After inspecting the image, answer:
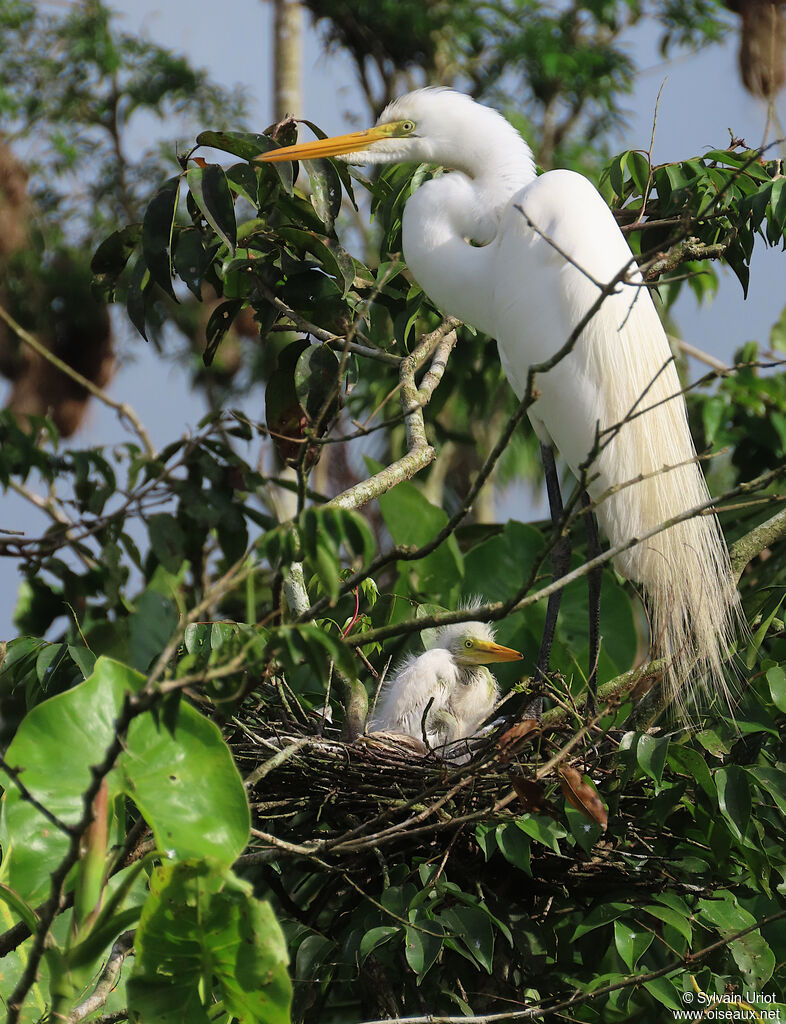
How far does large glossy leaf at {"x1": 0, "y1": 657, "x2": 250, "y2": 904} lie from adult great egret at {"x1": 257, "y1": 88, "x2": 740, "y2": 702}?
1.21 metres

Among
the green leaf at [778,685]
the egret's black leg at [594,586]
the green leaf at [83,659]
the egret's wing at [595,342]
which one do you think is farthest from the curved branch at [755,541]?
the green leaf at [83,659]

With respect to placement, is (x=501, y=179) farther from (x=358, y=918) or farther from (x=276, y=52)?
(x=276, y=52)

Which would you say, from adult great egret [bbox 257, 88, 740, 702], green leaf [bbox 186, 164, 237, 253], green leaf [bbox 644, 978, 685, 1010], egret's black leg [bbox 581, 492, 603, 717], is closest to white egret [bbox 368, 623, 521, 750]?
egret's black leg [bbox 581, 492, 603, 717]

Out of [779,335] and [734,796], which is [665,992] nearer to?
[734,796]

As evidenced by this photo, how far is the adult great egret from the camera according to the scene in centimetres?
226

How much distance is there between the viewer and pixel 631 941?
5.44 ft

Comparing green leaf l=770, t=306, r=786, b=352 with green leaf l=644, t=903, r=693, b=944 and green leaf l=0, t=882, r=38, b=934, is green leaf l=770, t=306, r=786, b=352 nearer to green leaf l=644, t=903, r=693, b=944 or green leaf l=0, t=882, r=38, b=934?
green leaf l=644, t=903, r=693, b=944

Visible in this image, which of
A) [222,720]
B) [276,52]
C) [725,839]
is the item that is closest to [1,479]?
[222,720]

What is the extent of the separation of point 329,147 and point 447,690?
1222 mm

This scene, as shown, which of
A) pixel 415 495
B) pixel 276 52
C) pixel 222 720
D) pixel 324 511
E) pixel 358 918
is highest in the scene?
pixel 276 52

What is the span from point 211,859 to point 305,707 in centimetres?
127

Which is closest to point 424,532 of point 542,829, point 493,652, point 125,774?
point 493,652

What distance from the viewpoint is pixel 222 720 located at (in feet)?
4.44

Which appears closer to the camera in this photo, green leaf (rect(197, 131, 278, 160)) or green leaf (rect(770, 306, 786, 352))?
green leaf (rect(197, 131, 278, 160))
